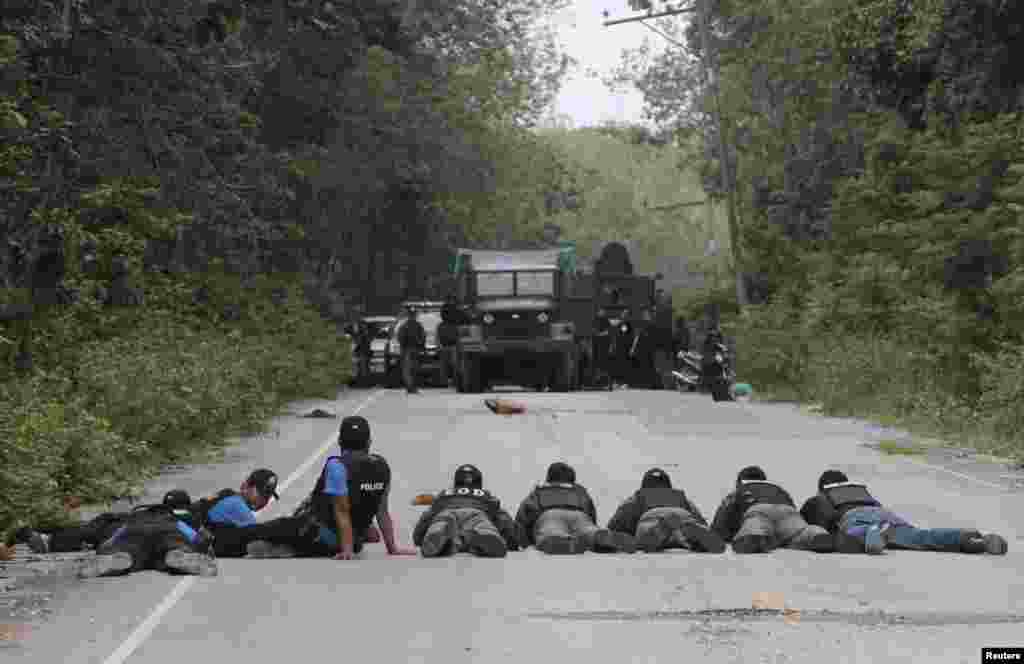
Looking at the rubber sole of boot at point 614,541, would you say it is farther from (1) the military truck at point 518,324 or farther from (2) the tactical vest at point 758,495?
(1) the military truck at point 518,324

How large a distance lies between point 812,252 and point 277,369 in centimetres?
1476

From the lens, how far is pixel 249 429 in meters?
30.1

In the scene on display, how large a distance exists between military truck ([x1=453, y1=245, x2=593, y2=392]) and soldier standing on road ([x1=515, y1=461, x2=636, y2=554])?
28.9 metres

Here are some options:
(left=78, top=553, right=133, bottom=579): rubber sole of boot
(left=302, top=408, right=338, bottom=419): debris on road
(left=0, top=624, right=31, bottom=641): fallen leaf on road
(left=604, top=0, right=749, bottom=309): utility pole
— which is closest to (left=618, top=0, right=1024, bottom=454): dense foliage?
(left=604, top=0, right=749, bottom=309): utility pole

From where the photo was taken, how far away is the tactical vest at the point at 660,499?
15781 millimetres

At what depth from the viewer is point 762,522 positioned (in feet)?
50.8

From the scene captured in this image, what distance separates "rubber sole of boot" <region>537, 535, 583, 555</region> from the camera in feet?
50.2

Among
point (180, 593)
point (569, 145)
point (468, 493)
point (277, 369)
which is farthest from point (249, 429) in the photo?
point (569, 145)

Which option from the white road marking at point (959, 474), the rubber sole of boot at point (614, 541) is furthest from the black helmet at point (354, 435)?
the white road marking at point (959, 474)

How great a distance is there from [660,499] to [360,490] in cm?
224

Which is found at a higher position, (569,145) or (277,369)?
(569,145)

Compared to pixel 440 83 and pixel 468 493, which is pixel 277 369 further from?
pixel 468 493

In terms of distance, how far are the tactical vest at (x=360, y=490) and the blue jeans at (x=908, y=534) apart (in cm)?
337

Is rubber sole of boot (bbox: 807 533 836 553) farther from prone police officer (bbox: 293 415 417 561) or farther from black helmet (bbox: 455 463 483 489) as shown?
prone police officer (bbox: 293 415 417 561)
